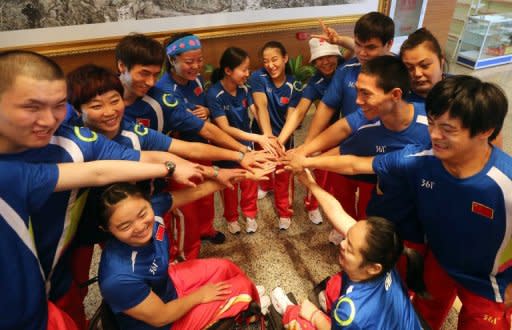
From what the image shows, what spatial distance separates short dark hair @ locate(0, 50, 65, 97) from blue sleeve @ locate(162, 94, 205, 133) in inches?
30.6

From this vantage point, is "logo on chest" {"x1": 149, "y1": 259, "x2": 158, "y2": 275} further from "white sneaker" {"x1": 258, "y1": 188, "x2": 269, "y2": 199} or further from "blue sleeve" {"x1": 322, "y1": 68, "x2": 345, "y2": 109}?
"white sneaker" {"x1": 258, "y1": 188, "x2": 269, "y2": 199}

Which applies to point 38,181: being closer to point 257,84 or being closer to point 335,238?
point 257,84

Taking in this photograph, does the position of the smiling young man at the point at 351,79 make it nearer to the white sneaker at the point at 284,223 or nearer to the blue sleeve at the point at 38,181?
the white sneaker at the point at 284,223

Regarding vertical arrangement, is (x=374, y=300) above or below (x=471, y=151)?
below

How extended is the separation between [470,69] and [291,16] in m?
3.51

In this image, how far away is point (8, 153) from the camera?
1117mm

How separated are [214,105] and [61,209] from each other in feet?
3.95

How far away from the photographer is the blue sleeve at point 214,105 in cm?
225

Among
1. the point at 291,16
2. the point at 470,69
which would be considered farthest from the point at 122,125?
the point at 470,69

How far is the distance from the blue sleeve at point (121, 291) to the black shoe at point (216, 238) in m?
1.20

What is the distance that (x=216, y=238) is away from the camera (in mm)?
2455

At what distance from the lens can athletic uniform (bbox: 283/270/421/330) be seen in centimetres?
119

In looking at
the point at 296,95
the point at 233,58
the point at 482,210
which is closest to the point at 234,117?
the point at 233,58

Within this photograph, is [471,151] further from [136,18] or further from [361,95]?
[136,18]
